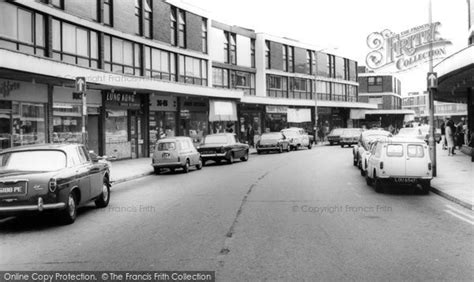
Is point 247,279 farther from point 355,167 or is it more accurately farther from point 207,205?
point 355,167

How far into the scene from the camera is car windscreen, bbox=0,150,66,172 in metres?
9.52

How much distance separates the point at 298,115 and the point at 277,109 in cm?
458

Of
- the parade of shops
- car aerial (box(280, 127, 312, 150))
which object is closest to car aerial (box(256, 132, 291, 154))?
the parade of shops

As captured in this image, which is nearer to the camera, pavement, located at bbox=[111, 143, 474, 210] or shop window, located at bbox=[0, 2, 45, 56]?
pavement, located at bbox=[111, 143, 474, 210]

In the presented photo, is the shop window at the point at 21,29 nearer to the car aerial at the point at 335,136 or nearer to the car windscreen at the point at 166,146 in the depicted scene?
the car windscreen at the point at 166,146

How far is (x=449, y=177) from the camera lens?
55.7 ft

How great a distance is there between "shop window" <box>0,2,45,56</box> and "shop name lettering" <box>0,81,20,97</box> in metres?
1.39

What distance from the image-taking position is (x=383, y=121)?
88.3 metres

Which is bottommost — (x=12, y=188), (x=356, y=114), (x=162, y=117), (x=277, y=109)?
(x=12, y=188)

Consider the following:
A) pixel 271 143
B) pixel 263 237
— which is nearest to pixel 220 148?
pixel 271 143

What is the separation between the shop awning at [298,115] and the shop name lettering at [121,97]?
85.9 feet

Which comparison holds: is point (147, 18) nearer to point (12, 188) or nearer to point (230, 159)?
point (230, 159)

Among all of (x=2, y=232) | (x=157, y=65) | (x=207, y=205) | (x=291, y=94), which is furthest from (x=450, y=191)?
(x=291, y=94)

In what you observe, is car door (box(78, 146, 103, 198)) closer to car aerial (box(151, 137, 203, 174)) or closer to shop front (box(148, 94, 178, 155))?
car aerial (box(151, 137, 203, 174))
